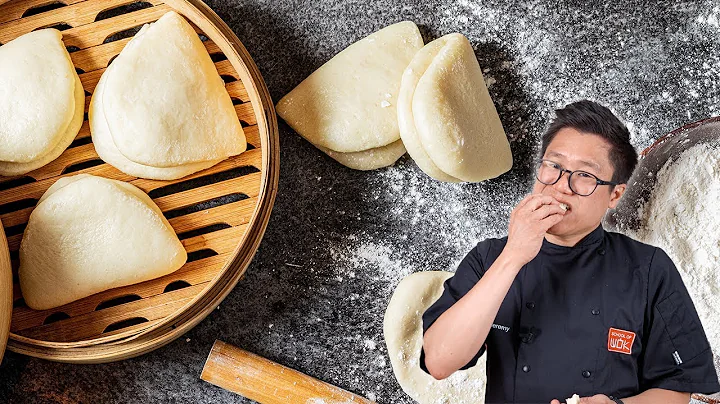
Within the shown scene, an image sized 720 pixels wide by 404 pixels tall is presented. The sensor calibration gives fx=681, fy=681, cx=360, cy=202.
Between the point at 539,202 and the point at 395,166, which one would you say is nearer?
the point at 539,202

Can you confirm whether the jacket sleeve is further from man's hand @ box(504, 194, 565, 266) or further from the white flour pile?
man's hand @ box(504, 194, 565, 266)

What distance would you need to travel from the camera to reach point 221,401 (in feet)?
5.61

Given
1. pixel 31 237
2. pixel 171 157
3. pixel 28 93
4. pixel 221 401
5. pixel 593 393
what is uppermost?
pixel 28 93

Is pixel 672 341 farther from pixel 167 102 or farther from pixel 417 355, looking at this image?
pixel 167 102

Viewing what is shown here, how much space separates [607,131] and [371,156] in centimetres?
57

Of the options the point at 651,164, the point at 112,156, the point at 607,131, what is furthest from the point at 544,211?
the point at 112,156

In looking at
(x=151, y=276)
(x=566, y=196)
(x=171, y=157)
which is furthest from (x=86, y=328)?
(x=566, y=196)

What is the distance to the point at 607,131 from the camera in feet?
4.47

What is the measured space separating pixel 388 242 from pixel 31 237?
0.83 metres

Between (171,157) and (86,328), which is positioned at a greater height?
(171,157)

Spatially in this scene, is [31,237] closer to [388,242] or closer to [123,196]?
[123,196]

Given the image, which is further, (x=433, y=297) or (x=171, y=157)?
(x=433, y=297)

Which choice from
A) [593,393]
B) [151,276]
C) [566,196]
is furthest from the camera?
[151,276]

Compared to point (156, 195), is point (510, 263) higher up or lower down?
higher up
